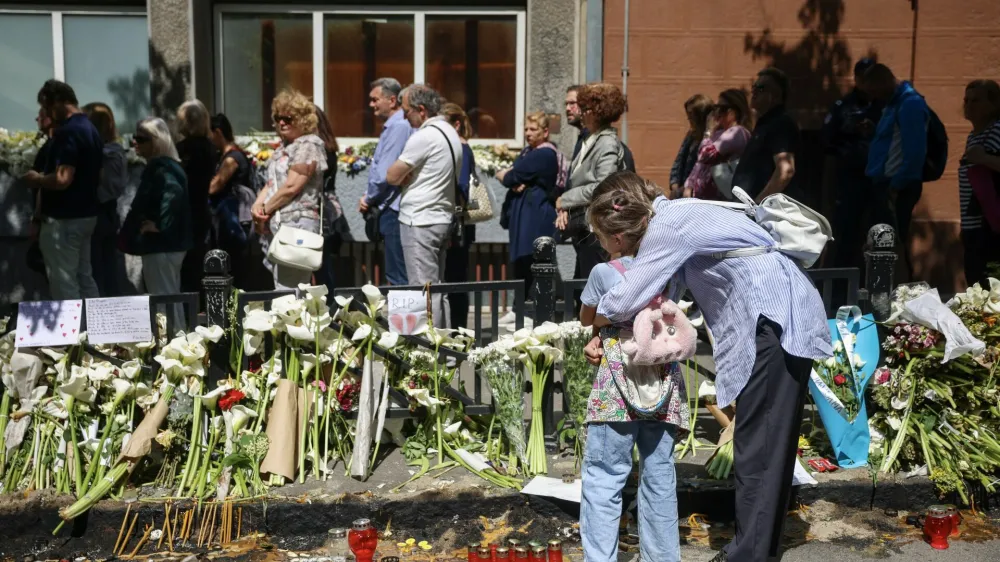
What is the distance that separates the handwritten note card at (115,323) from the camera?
505cm

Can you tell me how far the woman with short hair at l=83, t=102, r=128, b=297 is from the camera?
7.84 m

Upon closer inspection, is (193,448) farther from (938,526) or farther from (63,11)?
(63,11)

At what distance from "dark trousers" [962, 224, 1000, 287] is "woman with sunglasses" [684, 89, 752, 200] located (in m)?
1.55

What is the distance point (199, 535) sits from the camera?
4.61m

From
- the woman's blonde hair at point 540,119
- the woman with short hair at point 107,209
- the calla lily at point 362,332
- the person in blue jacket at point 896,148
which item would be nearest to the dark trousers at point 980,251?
the person in blue jacket at point 896,148

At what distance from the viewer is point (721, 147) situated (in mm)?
7020

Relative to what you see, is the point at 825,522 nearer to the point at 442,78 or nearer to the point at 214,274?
the point at 214,274

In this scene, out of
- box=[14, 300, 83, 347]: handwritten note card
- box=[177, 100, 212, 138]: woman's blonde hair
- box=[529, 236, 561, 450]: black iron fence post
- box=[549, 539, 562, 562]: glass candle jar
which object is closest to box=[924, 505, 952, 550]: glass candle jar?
box=[549, 539, 562, 562]: glass candle jar

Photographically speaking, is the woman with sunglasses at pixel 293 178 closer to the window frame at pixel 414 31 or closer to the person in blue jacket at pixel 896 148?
the window frame at pixel 414 31

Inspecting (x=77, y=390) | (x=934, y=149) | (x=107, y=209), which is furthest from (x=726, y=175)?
(x=107, y=209)

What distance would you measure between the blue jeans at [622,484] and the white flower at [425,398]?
4.28 ft

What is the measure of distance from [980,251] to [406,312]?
3859 mm

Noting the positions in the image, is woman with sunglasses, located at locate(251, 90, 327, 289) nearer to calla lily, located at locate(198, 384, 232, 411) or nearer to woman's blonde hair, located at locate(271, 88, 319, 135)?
woman's blonde hair, located at locate(271, 88, 319, 135)

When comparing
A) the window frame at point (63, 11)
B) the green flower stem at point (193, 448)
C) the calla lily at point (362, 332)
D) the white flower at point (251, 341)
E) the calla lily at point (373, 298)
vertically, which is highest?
the window frame at point (63, 11)
